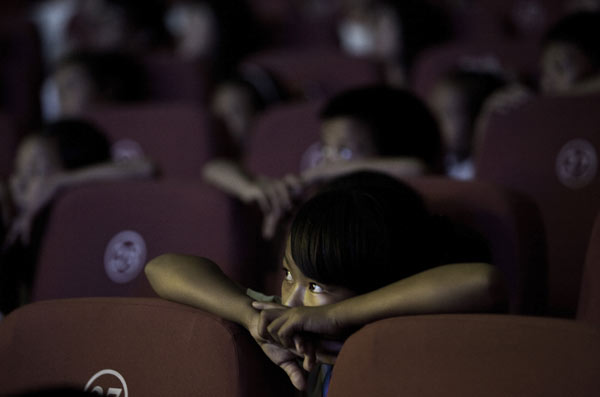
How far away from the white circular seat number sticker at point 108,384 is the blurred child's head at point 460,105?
136 cm

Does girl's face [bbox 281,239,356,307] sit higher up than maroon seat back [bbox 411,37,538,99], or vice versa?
maroon seat back [bbox 411,37,538,99]

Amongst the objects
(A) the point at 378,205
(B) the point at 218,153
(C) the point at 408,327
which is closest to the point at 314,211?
(A) the point at 378,205

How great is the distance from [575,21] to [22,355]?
1714 millimetres

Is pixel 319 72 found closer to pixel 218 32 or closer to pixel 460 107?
pixel 460 107

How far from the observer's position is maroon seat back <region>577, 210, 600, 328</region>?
0.77m

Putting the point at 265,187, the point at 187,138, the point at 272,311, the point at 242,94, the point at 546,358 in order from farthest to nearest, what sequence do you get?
the point at 242,94
the point at 187,138
the point at 265,187
the point at 272,311
the point at 546,358

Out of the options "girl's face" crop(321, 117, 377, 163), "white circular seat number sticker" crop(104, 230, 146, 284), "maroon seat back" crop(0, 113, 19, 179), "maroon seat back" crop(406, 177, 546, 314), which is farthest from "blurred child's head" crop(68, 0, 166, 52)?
"maroon seat back" crop(406, 177, 546, 314)

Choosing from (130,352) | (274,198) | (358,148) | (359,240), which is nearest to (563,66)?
(358,148)

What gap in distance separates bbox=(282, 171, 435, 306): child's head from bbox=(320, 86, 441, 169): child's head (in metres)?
0.48

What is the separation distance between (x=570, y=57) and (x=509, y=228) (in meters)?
1.08

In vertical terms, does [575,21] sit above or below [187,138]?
above

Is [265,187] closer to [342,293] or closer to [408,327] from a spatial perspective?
[342,293]

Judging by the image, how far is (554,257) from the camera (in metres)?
1.20

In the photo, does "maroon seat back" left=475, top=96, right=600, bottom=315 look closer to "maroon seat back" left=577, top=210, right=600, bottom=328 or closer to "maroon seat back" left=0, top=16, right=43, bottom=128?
"maroon seat back" left=577, top=210, right=600, bottom=328
